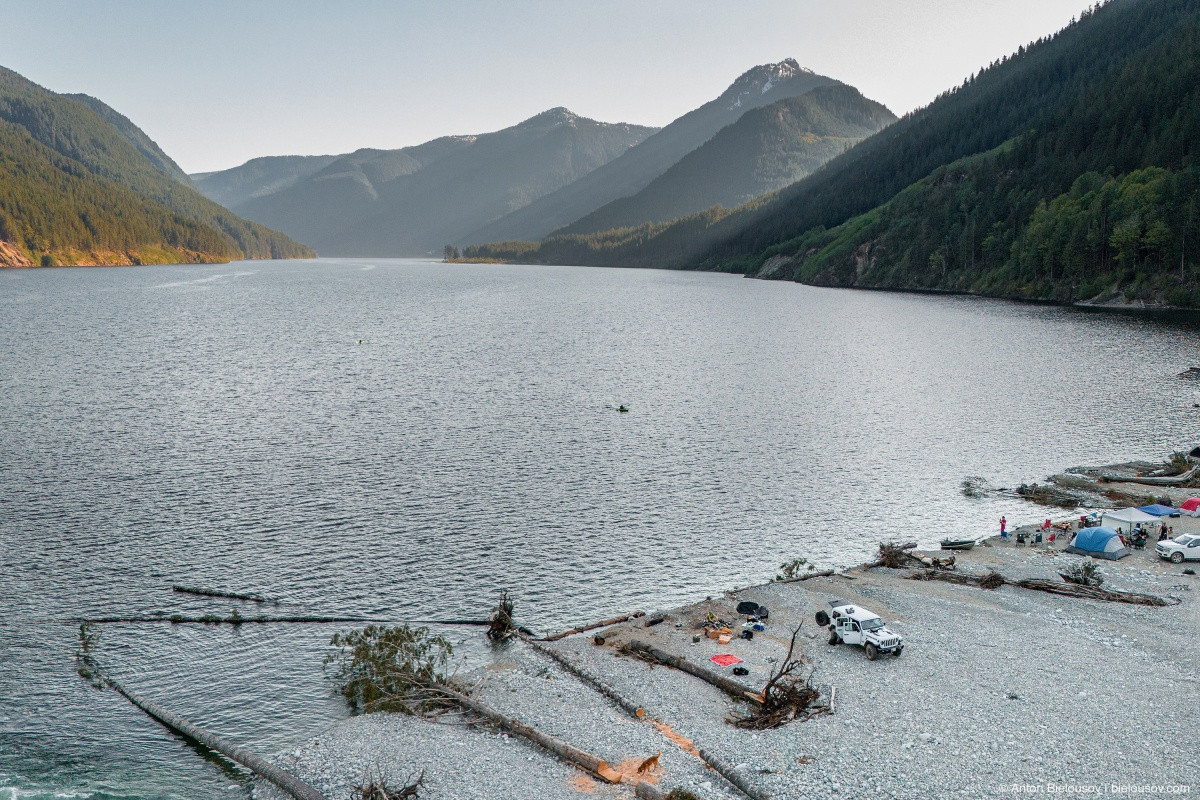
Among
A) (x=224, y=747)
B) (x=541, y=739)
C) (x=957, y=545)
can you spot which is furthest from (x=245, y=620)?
(x=957, y=545)

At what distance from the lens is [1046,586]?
47.7m

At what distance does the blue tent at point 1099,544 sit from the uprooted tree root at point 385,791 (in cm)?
4673

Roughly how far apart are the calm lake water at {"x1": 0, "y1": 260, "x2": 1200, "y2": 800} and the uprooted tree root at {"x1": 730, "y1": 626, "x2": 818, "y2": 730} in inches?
487

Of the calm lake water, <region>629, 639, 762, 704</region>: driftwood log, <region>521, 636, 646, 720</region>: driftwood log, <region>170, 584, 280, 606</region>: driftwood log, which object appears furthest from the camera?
<region>170, 584, 280, 606</region>: driftwood log

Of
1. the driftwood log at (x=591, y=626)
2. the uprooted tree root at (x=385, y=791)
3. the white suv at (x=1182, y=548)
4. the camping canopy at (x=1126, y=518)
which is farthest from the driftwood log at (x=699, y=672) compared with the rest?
the camping canopy at (x=1126, y=518)

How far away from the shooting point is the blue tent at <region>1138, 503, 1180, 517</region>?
56.0 metres

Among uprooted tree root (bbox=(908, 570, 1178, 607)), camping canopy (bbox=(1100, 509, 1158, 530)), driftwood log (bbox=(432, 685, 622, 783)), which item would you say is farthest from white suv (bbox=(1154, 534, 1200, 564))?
driftwood log (bbox=(432, 685, 622, 783))

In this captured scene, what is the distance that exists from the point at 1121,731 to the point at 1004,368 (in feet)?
341

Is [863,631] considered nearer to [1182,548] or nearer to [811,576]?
[811,576]

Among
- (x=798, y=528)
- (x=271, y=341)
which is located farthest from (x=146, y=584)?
(x=271, y=341)

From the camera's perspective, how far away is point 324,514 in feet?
192

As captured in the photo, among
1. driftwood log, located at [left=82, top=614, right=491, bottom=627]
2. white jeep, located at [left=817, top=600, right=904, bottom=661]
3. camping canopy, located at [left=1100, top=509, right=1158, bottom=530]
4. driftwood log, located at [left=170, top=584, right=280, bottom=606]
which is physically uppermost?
camping canopy, located at [left=1100, top=509, right=1158, bottom=530]

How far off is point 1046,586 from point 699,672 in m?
25.2

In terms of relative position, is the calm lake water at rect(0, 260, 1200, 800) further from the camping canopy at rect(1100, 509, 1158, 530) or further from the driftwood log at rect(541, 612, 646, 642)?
the camping canopy at rect(1100, 509, 1158, 530)
